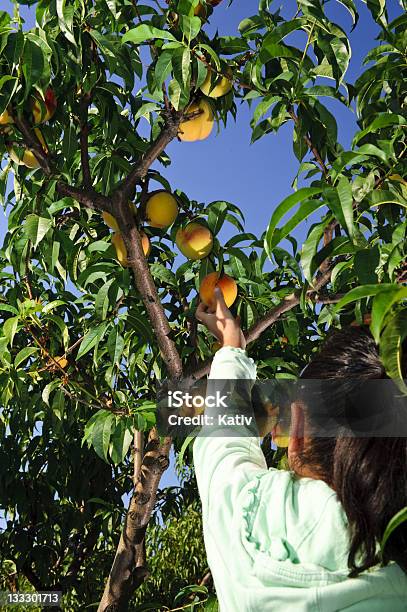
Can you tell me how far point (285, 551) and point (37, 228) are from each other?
42.4 inches

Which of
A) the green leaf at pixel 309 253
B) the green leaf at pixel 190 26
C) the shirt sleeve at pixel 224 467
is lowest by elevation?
the shirt sleeve at pixel 224 467

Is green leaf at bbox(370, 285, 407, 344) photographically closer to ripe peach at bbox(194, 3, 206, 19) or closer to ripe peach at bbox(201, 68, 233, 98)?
ripe peach at bbox(201, 68, 233, 98)

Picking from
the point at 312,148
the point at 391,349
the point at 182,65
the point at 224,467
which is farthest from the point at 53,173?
the point at 391,349

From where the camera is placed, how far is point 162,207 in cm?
175

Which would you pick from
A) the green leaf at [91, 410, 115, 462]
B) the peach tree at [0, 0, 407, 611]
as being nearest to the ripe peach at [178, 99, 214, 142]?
the peach tree at [0, 0, 407, 611]

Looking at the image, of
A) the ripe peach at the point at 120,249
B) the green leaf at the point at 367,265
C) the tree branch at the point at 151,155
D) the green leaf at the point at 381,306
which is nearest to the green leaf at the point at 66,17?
the tree branch at the point at 151,155

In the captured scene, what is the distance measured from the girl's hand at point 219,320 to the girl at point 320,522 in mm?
587

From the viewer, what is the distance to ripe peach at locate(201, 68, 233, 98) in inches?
60.3

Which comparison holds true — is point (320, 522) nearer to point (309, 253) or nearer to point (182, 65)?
A: point (309, 253)

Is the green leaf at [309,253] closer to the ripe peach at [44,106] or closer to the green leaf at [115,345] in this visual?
the green leaf at [115,345]

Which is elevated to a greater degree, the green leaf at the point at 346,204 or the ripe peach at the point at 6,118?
the ripe peach at the point at 6,118

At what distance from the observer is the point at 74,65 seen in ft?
5.05

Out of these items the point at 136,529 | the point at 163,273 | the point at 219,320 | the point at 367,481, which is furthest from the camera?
the point at 136,529

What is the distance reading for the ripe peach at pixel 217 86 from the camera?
1531 millimetres
